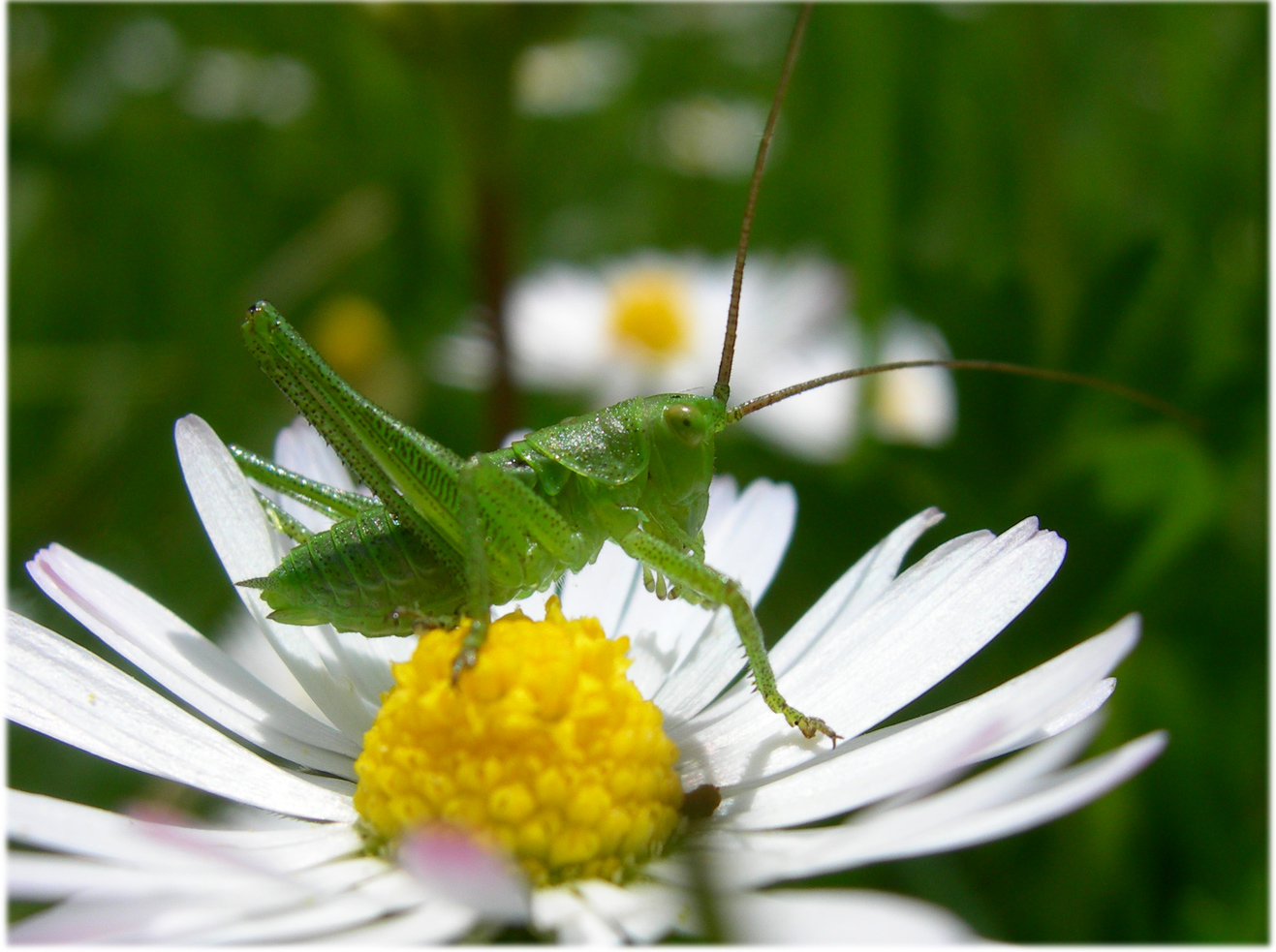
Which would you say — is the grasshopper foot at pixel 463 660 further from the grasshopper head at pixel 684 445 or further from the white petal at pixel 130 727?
the grasshopper head at pixel 684 445

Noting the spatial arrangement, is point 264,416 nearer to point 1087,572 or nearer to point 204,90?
point 204,90

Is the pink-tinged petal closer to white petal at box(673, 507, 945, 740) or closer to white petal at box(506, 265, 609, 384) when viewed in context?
white petal at box(673, 507, 945, 740)

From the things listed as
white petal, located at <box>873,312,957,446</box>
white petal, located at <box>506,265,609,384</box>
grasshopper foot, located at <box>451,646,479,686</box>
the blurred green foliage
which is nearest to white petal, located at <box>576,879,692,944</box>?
grasshopper foot, located at <box>451,646,479,686</box>

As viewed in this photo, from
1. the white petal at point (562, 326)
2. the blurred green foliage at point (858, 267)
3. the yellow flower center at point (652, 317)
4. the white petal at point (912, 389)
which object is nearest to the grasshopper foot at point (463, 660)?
the blurred green foliage at point (858, 267)

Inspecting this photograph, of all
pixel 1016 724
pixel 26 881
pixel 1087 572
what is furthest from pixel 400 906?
pixel 1087 572

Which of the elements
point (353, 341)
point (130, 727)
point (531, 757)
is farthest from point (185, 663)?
point (353, 341)

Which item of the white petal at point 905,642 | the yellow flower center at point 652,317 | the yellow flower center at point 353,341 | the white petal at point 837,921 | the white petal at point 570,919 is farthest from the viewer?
the yellow flower center at point 652,317
